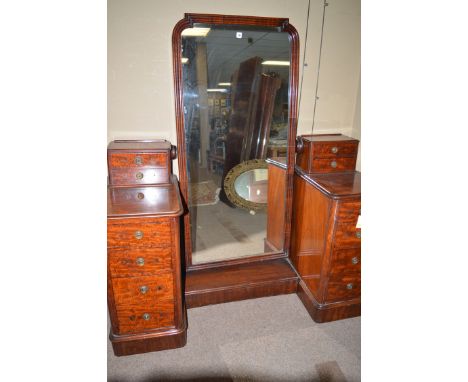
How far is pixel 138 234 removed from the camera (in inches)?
53.2

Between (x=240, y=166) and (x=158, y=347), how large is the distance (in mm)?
1256

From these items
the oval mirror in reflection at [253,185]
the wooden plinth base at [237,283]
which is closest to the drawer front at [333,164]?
the oval mirror in reflection at [253,185]

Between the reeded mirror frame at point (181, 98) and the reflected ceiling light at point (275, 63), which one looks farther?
the reflected ceiling light at point (275, 63)

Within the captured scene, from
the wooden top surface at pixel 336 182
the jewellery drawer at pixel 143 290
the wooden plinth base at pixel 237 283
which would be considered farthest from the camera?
the wooden plinth base at pixel 237 283

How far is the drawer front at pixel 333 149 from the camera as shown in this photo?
1838 mm

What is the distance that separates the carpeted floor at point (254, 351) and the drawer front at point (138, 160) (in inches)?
A: 42.1

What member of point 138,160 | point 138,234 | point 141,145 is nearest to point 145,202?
point 138,234

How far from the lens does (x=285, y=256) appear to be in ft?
7.27

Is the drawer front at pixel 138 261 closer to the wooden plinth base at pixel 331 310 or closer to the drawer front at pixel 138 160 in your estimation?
the drawer front at pixel 138 160

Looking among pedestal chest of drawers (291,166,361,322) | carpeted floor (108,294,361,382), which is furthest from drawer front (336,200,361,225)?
carpeted floor (108,294,361,382)

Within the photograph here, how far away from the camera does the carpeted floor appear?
1.51 meters

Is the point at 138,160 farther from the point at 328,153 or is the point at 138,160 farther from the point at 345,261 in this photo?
the point at 345,261

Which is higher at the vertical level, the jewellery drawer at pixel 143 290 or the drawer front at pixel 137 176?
the drawer front at pixel 137 176

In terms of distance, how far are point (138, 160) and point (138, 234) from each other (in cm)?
47
